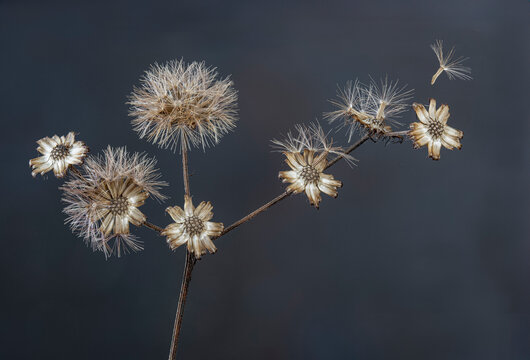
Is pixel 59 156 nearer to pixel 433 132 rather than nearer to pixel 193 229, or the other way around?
pixel 193 229

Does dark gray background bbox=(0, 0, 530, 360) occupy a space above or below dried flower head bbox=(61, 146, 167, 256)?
above

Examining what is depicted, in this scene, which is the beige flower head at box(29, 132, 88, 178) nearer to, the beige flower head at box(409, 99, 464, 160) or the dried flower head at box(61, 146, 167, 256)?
the dried flower head at box(61, 146, 167, 256)

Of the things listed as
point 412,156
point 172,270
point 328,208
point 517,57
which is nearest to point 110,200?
point 172,270

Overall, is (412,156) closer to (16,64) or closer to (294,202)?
(294,202)

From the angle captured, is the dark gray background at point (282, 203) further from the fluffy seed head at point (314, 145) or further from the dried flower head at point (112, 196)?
the dried flower head at point (112, 196)

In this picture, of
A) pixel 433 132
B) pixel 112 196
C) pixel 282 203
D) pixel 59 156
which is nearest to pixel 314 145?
pixel 433 132

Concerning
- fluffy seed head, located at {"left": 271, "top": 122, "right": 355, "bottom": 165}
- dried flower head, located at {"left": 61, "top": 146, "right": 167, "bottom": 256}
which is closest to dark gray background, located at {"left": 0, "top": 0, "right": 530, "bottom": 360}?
fluffy seed head, located at {"left": 271, "top": 122, "right": 355, "bottom": 165}
